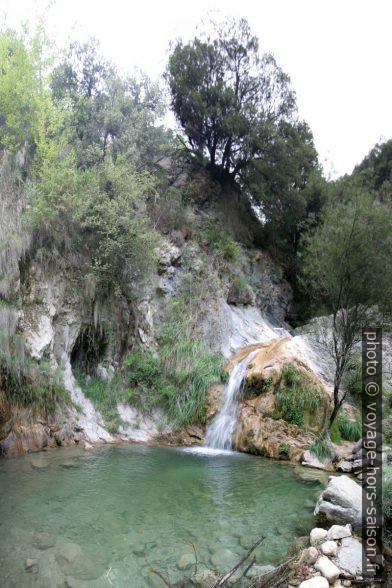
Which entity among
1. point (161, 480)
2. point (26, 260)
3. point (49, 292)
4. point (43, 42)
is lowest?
point (161, 480)

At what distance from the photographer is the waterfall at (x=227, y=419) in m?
11.8

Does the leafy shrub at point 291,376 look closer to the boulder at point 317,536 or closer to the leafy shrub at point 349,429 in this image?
the leafy shrub at point 349,429

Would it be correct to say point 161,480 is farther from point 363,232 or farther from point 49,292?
point 363,232

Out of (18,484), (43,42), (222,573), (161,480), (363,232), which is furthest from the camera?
(43,42)

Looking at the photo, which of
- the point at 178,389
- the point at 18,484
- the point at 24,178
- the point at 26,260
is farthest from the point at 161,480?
the point at 24,178

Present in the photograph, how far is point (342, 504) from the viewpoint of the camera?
606 centimetres

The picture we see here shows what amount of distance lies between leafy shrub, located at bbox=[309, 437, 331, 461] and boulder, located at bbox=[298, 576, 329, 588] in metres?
Result: 6.00

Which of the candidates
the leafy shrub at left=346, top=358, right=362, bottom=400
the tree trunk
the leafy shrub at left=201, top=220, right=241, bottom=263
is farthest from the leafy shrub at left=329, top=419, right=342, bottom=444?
the leafy shrub at left=201, top=220, right=241, bottom=263

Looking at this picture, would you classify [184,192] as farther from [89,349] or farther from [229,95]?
[89,349]

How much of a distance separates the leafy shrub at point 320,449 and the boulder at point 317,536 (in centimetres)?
482

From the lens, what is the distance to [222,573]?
486 cm

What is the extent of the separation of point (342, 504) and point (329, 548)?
107 cm

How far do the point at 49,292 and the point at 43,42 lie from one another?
8.57 m

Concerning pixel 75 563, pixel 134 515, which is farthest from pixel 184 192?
pixel 75 563
